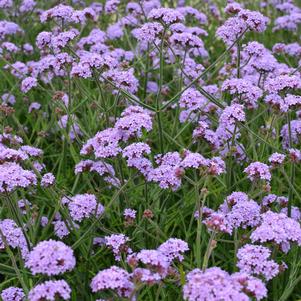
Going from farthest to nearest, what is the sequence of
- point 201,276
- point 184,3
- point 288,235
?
point 184,3 → point 288,235 → point 201,276

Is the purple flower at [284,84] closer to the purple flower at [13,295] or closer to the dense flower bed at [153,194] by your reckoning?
the dense flower bed at [153,194]

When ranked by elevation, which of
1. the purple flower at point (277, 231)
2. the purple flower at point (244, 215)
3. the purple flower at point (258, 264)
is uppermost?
the purple flower at point (277, 231)

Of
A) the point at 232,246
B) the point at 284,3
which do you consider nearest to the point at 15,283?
the point at 232,246

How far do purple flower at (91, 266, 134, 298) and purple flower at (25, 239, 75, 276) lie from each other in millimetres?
132

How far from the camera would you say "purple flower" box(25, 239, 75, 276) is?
8.18 ft

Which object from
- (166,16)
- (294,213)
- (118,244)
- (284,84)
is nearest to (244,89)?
(284,84)

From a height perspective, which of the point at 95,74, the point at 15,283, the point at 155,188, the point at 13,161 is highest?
the point at 95,74

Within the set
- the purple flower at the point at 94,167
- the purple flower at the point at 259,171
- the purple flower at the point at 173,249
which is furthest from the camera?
the purple flower at the point at 94,167

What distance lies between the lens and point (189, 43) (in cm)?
480

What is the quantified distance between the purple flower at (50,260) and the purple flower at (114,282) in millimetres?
132

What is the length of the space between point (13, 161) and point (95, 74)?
33.3 inches

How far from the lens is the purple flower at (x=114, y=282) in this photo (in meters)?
2.53

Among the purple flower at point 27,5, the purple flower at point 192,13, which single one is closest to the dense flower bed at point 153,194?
the purple flower at point 192,13

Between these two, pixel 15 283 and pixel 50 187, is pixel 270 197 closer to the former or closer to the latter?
pixel 50 187
